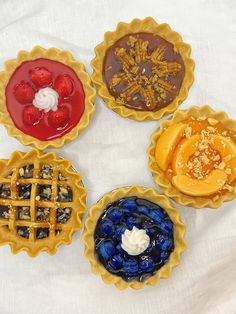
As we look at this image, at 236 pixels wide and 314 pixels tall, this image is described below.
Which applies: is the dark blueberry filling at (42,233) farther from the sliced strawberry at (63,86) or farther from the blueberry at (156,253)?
the sliced strawberry at (63,86)

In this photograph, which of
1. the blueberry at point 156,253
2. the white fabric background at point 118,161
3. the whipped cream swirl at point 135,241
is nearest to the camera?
the whipped cream swirl at point 135,241

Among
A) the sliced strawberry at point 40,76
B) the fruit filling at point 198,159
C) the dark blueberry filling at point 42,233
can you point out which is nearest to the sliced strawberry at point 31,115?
the sliced strawberry at point 40,76

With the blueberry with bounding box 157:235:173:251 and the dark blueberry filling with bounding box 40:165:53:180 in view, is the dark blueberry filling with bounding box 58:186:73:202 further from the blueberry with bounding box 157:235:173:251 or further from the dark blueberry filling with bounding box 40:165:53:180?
the blueberry with bounding box 157:235:173:251

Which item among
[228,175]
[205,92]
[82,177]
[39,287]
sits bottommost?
[39,287]

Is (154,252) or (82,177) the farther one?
(82,177)

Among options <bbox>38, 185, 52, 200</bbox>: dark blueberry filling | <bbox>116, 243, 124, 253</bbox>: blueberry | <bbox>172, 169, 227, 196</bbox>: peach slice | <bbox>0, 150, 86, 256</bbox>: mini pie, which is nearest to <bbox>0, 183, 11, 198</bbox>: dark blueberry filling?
<bbox>0, 150, 86, 256</bbox>: mini pie

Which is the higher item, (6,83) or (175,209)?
(6,83)

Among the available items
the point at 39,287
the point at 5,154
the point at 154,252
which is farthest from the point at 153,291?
the point at 5,154

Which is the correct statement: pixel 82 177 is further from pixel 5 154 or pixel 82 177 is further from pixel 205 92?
pixel 205 92
